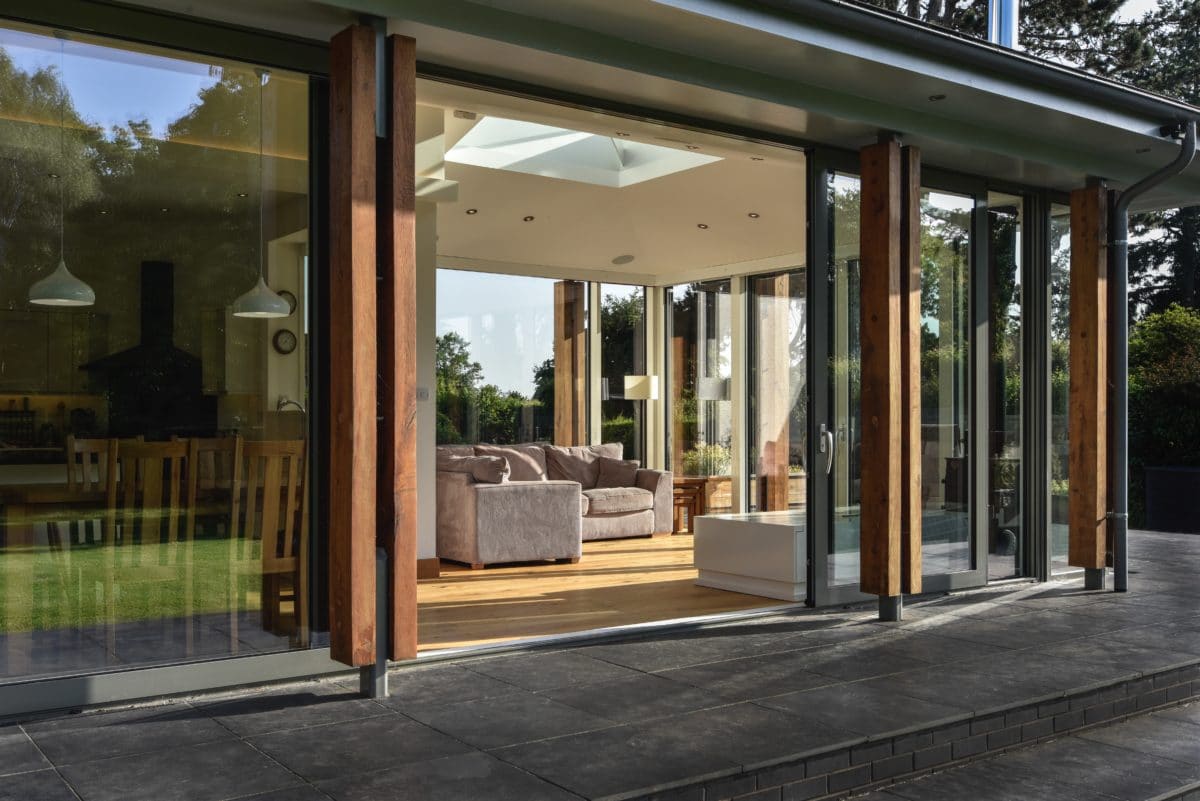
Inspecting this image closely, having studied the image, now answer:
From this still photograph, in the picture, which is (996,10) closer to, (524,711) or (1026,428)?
(1026,428)

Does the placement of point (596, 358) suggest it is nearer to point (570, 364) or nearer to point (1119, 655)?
point (570, 364)

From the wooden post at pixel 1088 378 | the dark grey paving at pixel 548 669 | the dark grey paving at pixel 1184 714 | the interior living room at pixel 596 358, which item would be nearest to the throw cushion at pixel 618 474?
the interior living room at pixel 596 358

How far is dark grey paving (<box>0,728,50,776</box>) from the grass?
42 cm

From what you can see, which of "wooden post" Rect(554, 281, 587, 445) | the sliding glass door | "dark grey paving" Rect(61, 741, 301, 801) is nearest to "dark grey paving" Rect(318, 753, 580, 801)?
"dark grey paving" Rect(61, 741, 301, 801)

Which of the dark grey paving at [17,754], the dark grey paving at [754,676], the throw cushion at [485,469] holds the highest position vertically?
the throw cushion at [485,469]

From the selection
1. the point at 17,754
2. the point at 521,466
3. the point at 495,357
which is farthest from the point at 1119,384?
the point at 495,357

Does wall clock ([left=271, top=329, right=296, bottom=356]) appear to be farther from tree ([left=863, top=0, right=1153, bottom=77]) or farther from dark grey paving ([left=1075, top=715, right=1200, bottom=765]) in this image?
tree ([left=863, top=0, right=1153, bottom=77])

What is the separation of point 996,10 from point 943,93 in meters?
1.16

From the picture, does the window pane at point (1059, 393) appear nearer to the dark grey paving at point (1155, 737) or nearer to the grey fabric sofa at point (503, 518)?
the dark grey paving at point (1155, 737)

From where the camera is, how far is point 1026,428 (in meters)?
7.20

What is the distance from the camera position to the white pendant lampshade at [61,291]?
3992 mm

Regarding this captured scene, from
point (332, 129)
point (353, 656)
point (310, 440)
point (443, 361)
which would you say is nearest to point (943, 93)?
point (332, 129)

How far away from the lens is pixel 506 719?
3957mm

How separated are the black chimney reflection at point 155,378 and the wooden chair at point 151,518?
0.24 feet
